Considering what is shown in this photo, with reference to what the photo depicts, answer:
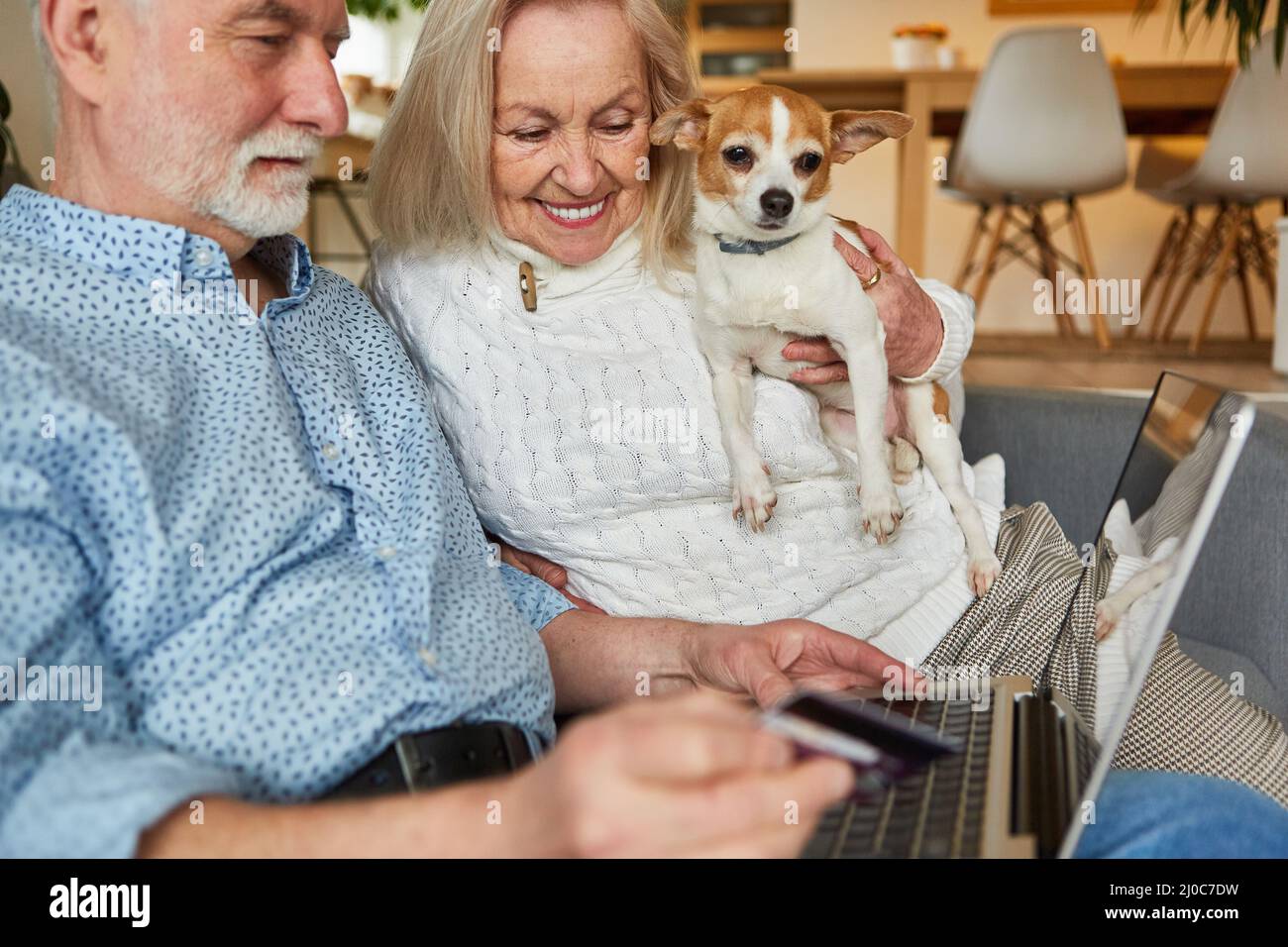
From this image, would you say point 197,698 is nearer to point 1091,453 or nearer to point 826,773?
point 826,773

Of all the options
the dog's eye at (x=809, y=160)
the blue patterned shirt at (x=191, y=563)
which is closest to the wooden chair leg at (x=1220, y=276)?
the dog's eye at (x=809, y=160)

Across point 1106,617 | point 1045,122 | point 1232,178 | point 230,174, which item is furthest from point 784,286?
point 1232,178

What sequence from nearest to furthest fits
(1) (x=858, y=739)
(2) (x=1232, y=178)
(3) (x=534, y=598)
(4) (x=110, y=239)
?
(1) (x=858, y=739) < (4) (x=110, y=239) < (3) (x=534, y=598) < (2) (x=1232, y=178)

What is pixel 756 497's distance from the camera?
51.2 inches

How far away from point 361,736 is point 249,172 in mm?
475

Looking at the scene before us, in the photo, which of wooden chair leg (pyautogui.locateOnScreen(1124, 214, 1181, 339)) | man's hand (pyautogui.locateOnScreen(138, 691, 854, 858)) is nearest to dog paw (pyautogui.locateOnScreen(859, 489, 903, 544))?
man's hand (pyautogui.locateOnScreen(138, 691, 854, 858))

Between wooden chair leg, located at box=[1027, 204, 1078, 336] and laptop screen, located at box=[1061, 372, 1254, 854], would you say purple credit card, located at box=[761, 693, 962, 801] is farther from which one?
wooden chair leg, located at box=[1027, 204, 1078, 336]

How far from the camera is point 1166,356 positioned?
4.50 m

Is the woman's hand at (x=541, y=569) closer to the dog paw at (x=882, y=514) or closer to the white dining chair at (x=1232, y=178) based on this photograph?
the dog paw at (x=882, y=514)

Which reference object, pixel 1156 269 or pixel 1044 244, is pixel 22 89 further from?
pixel 1156 269

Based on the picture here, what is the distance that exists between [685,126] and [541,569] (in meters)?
0.55

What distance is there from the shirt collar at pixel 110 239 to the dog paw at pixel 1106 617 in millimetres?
796

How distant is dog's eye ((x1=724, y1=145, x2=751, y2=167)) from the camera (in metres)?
1.48
